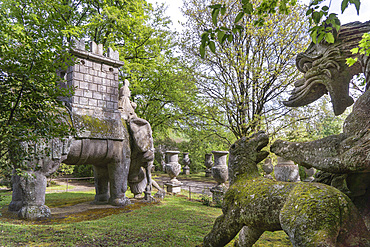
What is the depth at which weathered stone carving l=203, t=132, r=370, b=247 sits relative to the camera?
2.05 m

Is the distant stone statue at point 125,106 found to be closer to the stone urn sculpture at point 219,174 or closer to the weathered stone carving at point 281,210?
the stone urn sculpture at point 219,174

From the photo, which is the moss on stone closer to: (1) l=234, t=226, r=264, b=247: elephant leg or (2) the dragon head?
(1) l=234, t=226, r=264, b=247: elephant leg

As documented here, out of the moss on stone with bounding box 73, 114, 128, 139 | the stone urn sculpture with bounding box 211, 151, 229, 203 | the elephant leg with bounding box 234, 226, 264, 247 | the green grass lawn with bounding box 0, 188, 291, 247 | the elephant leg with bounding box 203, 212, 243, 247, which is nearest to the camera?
the elephant leg with bounding box 203, 212, 243, 247

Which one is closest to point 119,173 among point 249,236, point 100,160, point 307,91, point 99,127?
point 100,160

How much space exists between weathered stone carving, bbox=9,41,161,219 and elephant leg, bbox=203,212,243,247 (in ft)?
13.6

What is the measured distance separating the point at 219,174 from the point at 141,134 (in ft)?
10.7

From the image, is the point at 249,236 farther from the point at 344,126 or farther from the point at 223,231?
the point at 344,126

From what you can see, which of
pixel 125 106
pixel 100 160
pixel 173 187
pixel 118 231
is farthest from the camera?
pixel 173 187

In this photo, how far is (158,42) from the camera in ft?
42.6

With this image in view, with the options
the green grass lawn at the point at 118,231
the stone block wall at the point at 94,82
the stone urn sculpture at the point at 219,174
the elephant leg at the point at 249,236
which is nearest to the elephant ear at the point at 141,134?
the stone block wall at the point at 94,82

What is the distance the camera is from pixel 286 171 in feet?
28.5

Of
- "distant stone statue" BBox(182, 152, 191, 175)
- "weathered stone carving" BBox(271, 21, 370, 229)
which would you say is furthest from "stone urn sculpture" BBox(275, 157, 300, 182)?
"distant stone statue" BBox(182, 152, 191, 175)

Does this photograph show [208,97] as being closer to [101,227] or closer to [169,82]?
[169,82]

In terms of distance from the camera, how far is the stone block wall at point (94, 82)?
6.64 metres
